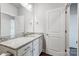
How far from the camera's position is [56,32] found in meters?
2.37

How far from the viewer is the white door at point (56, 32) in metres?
2.26

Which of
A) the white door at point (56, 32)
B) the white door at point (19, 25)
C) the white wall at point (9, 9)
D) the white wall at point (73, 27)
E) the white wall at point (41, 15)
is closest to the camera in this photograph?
the white wall at point (9, 9)

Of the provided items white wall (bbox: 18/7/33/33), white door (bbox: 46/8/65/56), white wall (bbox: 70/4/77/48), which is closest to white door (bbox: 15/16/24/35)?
white wall (bbox: 18/7/33/33)

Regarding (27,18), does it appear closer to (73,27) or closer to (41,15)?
(41,15)

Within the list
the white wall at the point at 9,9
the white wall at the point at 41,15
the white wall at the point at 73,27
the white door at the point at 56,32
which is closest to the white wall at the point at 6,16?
the white wall at the point at 9,9

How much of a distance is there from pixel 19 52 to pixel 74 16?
2.34 m

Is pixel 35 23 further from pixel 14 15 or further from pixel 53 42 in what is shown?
pixel 53 42

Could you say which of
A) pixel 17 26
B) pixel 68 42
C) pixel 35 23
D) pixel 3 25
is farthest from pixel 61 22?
pixel 3 25

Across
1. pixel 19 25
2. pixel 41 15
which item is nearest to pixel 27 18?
pixel 19 25

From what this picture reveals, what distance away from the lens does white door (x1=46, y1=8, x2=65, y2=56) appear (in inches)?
89.1

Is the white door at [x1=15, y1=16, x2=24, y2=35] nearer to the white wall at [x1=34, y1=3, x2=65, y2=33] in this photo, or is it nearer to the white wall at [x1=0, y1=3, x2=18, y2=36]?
the white wall at [x1=0, y1=3, x2=18, y2=36]

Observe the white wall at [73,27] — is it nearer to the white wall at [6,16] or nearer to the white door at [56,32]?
the white door at [56,32]

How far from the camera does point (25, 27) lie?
1.71 m

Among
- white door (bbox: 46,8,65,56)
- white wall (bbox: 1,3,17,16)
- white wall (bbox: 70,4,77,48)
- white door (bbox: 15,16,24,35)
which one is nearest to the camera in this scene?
white wall (bbox: 1,3,17,16)
